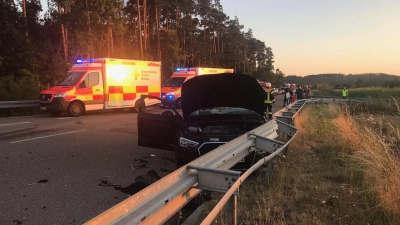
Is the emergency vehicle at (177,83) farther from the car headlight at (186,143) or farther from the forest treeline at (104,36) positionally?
the car headlight at (186,143)

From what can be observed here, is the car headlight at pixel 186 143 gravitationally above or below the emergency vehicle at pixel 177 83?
below

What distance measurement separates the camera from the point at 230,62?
2731 inches

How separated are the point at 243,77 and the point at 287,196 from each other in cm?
253

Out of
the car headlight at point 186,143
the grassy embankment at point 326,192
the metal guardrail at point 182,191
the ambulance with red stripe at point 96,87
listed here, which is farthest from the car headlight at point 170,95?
the metal guardrail at point 182,191

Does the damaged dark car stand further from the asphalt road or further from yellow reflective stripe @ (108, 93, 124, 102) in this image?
yellow reflective stripe @ (108, 93, 124, 102)

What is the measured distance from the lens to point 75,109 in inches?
592

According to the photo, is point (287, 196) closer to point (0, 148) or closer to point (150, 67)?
point (0, 148)

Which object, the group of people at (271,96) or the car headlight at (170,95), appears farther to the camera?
the car headlight at (170,95)

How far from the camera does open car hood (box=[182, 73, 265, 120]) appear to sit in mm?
6102

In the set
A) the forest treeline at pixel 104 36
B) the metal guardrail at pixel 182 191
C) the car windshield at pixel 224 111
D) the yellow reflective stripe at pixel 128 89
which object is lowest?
the metal guardrail at pixel 182 191

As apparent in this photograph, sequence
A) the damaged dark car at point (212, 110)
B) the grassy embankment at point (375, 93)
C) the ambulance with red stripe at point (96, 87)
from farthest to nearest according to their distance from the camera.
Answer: the grassy embankment at point (375, 93), the ambulance with red stripe at point (96, 87), the damaged dark car at point (212, 110)

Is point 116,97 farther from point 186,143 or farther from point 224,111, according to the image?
point 186,143

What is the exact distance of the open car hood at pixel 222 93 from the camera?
20.0 ft

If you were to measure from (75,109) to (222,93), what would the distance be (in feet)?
35.1
